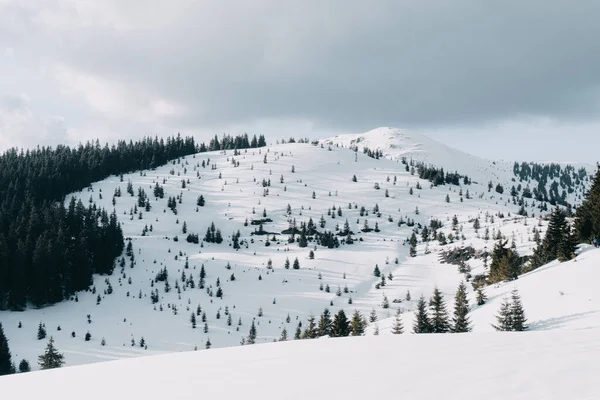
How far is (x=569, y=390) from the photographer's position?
6.72 meters

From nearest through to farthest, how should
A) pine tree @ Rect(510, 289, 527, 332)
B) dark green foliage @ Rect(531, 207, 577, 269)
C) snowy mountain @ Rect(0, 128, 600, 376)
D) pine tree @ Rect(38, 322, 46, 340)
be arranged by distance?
pine tree @ Rect(510, 289, 527, 332)
dark green foliage @ Rect(531, 207, 577, 269)
snowy mountain @ Rect(0, 128, 600, 376)
pine tree @ Rect(38, 322, 46, 340)

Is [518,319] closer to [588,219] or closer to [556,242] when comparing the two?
[588,219]

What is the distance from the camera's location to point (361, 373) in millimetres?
8625

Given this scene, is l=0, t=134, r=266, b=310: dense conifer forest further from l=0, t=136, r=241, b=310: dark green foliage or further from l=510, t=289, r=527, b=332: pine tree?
l=510, t=289, r=527, b=332: pine tree

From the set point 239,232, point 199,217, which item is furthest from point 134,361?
point 199,217

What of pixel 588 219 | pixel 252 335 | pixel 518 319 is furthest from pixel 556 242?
pixel 252 335

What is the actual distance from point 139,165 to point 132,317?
137 m

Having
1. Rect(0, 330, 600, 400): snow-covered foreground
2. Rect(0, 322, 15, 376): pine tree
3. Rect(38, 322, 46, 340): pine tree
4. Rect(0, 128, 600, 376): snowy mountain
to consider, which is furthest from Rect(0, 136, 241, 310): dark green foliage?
Rect(0, 330, 600, 400): snow-covered foreground

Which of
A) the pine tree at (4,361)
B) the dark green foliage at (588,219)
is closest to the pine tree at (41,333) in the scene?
the pine tree at (4,361)

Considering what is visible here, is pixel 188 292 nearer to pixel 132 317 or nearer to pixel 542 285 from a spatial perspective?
pixel 132 317

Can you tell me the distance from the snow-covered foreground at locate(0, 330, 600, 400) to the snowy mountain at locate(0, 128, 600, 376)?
0.30 meters

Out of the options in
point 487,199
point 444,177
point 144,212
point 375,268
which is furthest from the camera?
point 444,177

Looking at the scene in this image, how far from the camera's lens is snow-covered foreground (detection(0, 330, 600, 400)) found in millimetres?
7301

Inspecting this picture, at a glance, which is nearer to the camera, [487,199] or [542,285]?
[542,285]
